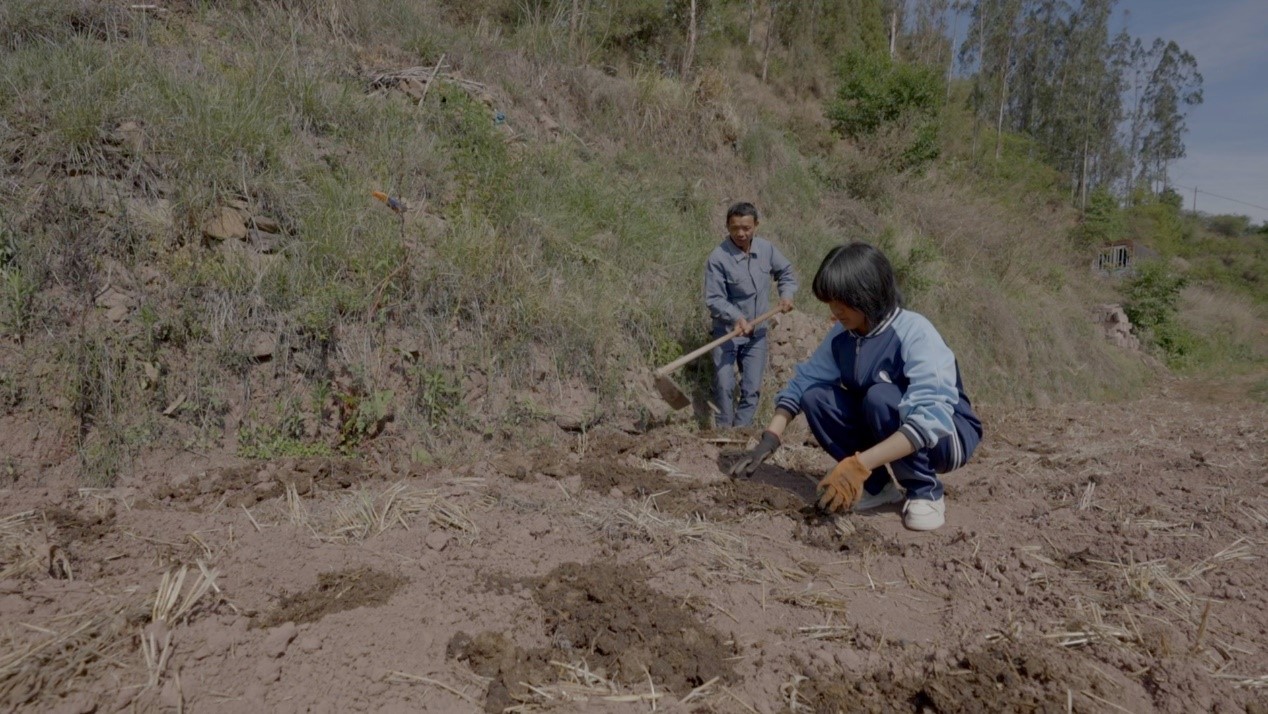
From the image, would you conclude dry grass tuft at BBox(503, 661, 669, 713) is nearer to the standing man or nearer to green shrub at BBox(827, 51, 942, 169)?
the standing man

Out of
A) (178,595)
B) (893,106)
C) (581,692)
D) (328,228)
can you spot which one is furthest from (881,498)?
(893,106)

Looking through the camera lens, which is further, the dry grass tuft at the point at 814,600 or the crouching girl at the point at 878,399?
the crouching girl at the point at 878,399

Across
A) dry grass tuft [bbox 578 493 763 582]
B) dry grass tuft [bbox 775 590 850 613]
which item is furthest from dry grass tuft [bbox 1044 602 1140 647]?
dry grass tuft [bbox 578 493 763 582]

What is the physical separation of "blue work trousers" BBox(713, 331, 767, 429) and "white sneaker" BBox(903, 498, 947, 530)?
1890 mm

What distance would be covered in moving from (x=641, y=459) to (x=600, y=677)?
6.39ft

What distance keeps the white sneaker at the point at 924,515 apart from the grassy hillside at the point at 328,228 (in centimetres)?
199

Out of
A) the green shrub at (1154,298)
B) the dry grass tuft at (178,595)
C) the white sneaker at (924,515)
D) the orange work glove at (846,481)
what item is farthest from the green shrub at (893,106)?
the dry grass tuft at (178,595)

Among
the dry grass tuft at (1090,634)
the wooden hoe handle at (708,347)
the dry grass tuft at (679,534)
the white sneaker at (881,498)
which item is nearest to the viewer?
the dry grass tuft at (1090,634)

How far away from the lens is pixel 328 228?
4.09 metres

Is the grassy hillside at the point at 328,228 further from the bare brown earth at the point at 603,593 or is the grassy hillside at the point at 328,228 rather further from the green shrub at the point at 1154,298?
the green shrub at the point at 1154,298

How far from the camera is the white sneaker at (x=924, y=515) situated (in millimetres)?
2914

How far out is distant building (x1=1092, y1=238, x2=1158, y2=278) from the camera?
17.1 meters

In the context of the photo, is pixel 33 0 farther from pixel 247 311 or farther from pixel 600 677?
pixel 600 677

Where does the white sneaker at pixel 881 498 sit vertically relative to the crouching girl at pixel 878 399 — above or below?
below
